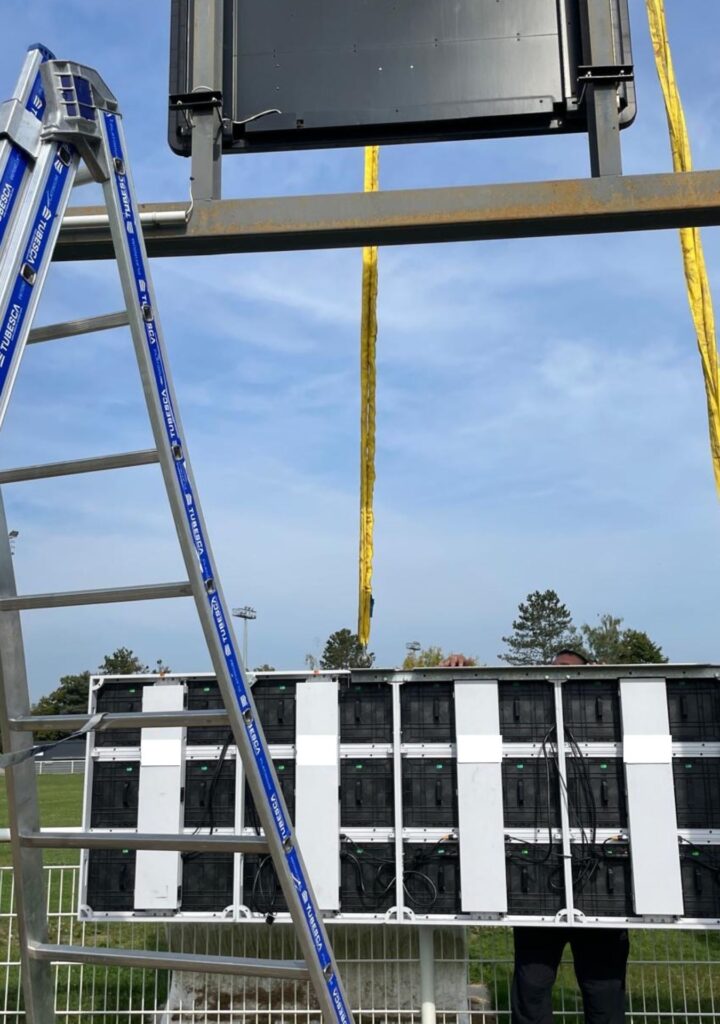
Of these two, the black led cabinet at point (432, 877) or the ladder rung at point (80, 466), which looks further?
the black led cabinet at point (432, 877)

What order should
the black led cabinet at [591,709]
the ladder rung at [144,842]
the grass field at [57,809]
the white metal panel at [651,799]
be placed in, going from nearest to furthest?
the ladder rung at [144,842], the white metal panel at [651,799], the black led cabinet at [591,709], the grass field at [57,809]

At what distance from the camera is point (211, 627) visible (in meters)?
2.46

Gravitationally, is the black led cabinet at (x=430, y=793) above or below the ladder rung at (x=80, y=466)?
below

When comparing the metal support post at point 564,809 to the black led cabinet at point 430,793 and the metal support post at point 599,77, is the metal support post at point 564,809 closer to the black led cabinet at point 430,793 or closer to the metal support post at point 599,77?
the black led cabinet at point 430,793

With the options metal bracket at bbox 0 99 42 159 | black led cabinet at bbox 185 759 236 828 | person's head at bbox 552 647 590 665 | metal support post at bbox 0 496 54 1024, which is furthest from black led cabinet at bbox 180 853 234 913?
metal bracket at bbox 0 99 42 159

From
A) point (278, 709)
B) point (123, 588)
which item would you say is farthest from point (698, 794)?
point (123, 588)

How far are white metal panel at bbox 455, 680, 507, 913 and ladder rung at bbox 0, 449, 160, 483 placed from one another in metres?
4.10

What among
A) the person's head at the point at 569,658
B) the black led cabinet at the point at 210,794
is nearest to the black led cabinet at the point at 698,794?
the person's head at the point at 569,658

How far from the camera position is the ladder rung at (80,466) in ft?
8.13

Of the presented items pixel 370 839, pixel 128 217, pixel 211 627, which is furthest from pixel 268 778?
pixel 370 839

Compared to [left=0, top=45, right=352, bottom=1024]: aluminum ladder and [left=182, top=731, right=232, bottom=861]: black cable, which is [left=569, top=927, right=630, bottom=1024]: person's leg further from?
[left=0, top=45, right=352, bottom=1024]: aluminum ladder

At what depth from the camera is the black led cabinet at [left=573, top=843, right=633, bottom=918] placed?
19.6 feet

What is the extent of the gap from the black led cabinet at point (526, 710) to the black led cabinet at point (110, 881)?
248 centimetres

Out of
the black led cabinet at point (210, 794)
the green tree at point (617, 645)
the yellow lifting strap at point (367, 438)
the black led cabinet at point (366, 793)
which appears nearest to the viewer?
the black led cabinet at point (366, 793)
